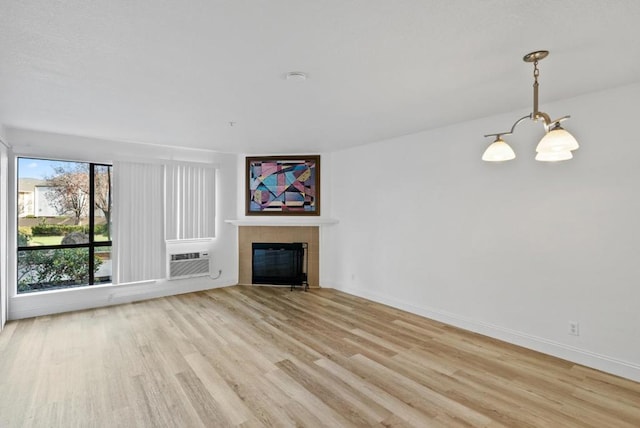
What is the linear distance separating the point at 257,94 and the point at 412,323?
3.25 metres

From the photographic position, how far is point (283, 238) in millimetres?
5789

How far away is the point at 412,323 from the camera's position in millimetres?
3982

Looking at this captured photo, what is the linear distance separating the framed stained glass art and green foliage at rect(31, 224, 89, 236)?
288cm

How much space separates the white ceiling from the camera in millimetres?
1636

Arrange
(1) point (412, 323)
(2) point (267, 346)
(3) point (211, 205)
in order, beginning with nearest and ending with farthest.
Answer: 1. (2) point (267, 346)
2. (1) point (412, 323)
3. (3) point (211, 205)

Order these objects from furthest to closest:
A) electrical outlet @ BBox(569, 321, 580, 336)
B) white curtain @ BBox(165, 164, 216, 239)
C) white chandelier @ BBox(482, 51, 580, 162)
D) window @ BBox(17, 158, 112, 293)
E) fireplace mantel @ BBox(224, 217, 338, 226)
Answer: fireplace mantel @ BBox(224, 217, 338, 226) → white curtain @ BBox(165, 164, 216, 239) → window @ BBox(17, 158, 112, 293) → electrical outlet @ BBox(569, 321, 580, 336) → white chandelier @ BBox(482, 51, 580, 162)

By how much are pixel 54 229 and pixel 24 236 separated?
0.32 metres

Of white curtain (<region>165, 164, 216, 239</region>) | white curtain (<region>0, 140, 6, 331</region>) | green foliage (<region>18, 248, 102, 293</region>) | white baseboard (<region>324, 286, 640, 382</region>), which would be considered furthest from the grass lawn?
white baseboard (<region>324, 286, 640, 382</region>)

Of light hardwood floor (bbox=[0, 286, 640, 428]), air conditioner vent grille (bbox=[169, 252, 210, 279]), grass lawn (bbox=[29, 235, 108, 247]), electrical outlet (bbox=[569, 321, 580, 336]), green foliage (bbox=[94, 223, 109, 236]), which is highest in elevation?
green foliage (bbox=[94, 223, 109, 236])

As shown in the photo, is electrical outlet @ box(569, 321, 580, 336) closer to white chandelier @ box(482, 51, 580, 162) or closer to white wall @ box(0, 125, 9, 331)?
white chandelier @ box(482, 51, 580, 162)

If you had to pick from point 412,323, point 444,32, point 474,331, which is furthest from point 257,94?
point 474,331

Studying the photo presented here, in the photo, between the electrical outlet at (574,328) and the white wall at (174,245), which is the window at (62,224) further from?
the electrical outlet at (574,328)

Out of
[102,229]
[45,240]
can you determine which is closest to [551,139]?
[102,229]

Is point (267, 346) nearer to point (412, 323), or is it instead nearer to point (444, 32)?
point (412, 323)
